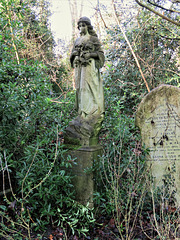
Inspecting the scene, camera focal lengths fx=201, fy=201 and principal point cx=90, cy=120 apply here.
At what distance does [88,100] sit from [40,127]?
1.03 metres

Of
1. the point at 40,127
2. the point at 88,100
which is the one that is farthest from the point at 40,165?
A: the point at 88,100

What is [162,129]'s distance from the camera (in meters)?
3.72

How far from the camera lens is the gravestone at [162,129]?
358 centimetres

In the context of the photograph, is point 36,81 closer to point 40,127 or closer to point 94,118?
point 40,127

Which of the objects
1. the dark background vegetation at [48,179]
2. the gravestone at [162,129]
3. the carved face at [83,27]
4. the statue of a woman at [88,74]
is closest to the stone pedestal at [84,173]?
Answer: the dark background vegetation at [48,179]

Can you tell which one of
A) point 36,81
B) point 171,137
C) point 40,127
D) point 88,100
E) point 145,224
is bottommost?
point 145,224

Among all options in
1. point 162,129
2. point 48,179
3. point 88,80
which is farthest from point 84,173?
point 162,129

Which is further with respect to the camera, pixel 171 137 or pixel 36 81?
pixel 171 137

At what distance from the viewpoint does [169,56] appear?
7.64m

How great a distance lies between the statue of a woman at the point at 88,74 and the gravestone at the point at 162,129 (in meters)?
0.97

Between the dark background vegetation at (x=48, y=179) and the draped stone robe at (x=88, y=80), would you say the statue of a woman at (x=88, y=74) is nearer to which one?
the draped stone robe at (x=88, y=80)

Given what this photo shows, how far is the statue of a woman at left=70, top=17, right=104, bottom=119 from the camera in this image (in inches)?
137

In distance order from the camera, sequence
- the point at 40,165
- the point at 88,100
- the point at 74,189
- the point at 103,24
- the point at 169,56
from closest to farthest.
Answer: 1. the point at 40,165
2. the point at 74,189
3. the point at 88,100
4. the point at 169,56
5. the point at 103,24

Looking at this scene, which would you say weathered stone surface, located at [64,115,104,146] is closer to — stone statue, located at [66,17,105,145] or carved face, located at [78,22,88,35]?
stone statue, located at [66,17,105,145]
